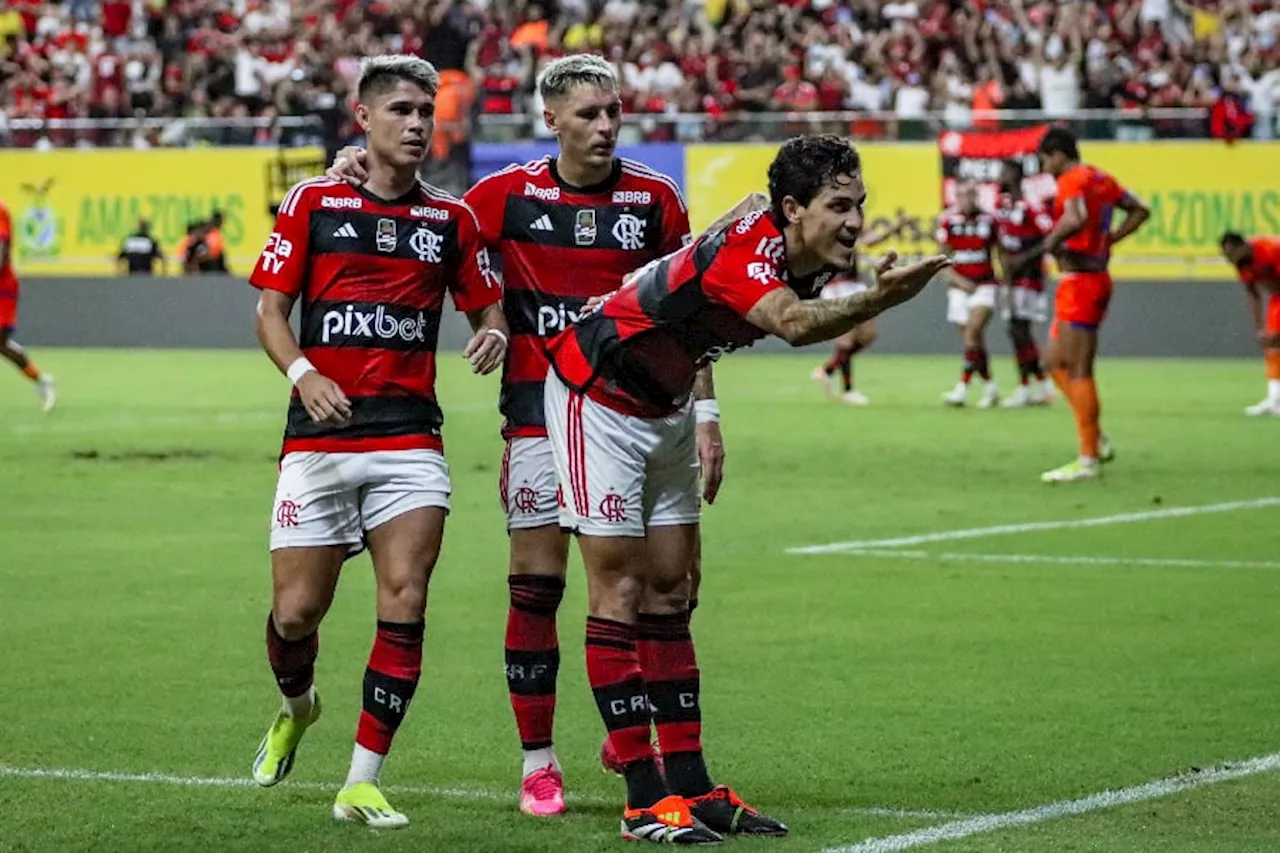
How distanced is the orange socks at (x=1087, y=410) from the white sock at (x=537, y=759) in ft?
34.2

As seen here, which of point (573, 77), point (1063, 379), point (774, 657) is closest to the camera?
point (573, 77)

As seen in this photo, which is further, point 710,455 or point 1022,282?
point 1022,282

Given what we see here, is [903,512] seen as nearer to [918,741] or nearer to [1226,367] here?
[918,741]

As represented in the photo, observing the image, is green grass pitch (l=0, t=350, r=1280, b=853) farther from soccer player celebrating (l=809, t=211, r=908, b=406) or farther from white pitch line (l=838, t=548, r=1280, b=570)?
soccer player celebrating (l=809, t=211, r=908, b=406)

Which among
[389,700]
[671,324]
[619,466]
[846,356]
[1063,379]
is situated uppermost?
[671,324]

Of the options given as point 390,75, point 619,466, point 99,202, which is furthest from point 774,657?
point 99,202

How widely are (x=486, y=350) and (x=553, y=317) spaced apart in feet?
1.67

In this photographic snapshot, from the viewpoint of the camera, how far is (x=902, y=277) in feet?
20.1

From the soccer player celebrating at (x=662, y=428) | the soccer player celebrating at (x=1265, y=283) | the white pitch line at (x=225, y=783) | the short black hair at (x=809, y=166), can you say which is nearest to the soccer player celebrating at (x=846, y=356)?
the soccer player celebrating at (x=1265, y=283)

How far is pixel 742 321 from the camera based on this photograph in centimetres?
691

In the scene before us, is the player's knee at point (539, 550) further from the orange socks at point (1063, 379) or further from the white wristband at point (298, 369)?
the orange socks at point (1063, 379)

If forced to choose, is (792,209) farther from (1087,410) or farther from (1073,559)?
(1087,410)

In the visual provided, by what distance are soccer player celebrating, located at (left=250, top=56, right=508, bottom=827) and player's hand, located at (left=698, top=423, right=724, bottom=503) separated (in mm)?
708

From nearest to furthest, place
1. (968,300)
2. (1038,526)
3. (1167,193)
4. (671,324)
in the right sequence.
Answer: (671,324), (1038,526), (968,300), (1167,193)
